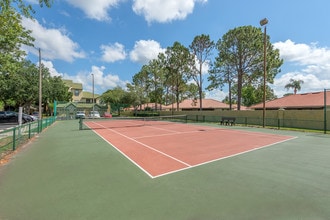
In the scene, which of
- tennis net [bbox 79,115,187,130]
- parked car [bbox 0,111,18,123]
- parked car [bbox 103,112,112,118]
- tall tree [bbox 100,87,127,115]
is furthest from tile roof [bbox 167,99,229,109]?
parked car [bbox 0,111,18,123]

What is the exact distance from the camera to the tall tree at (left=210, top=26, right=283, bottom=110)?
1130 inches

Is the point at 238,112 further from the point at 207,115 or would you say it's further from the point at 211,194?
the point at 211,194

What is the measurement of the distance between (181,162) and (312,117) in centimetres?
2008

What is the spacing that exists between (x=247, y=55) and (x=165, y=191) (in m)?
29.8

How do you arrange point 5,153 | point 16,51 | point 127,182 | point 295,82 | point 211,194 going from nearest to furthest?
1. point 211,194
2. point 127,182
3. point 5,153
4. point 16,51
5. point 295,82

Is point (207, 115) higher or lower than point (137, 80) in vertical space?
lower

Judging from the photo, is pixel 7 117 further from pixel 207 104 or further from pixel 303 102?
pixel 207 104

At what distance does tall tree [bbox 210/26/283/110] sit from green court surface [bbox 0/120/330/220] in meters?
25.2

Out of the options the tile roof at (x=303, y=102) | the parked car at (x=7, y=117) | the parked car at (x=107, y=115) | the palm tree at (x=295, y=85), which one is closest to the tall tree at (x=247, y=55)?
the tile roof at (x=303, y=102)

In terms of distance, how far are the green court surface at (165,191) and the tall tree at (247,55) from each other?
82.7ft

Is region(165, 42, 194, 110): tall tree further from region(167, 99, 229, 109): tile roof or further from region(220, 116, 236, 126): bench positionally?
region(220, 116, 236, 126): bench

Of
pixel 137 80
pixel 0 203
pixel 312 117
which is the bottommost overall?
pixel 0 203

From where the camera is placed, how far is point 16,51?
16.3 metres

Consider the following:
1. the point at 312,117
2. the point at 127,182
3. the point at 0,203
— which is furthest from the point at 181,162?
the point at 312,117
